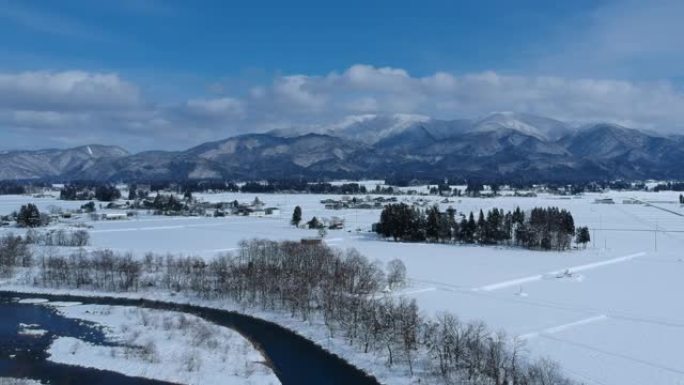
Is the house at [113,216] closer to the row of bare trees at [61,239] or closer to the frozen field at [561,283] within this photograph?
the frozen field at [561,283]

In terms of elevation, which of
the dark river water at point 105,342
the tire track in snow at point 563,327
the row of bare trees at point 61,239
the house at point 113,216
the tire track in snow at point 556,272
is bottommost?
the dark river water at point 105,342

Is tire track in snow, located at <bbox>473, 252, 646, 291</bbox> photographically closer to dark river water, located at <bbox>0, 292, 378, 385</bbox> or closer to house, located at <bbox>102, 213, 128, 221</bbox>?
dark river water, located at <bbox>0, 292, 378, 385</bbox>

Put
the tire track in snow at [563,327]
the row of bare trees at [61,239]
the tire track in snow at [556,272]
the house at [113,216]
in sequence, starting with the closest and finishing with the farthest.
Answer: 1. the tire track in snow at [563,327]
2. the tire track in snow at [556,272]
3. the row of bare trees at [61,239]
4. the house at [113,216]

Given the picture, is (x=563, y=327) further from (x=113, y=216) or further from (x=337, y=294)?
(x=113, y=216)

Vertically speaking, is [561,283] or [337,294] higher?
[337,294]

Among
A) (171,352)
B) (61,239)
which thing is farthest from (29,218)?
(171,352)

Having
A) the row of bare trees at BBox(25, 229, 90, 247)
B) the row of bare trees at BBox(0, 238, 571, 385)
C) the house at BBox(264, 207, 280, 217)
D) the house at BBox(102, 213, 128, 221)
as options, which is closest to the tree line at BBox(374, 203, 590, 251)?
the row of bare trees at BBox(0, 238, 571, 385)

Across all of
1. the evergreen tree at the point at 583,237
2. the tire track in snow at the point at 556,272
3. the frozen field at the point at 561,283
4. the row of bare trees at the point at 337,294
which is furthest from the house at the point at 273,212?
the tire track in snow at the point at 556,272
